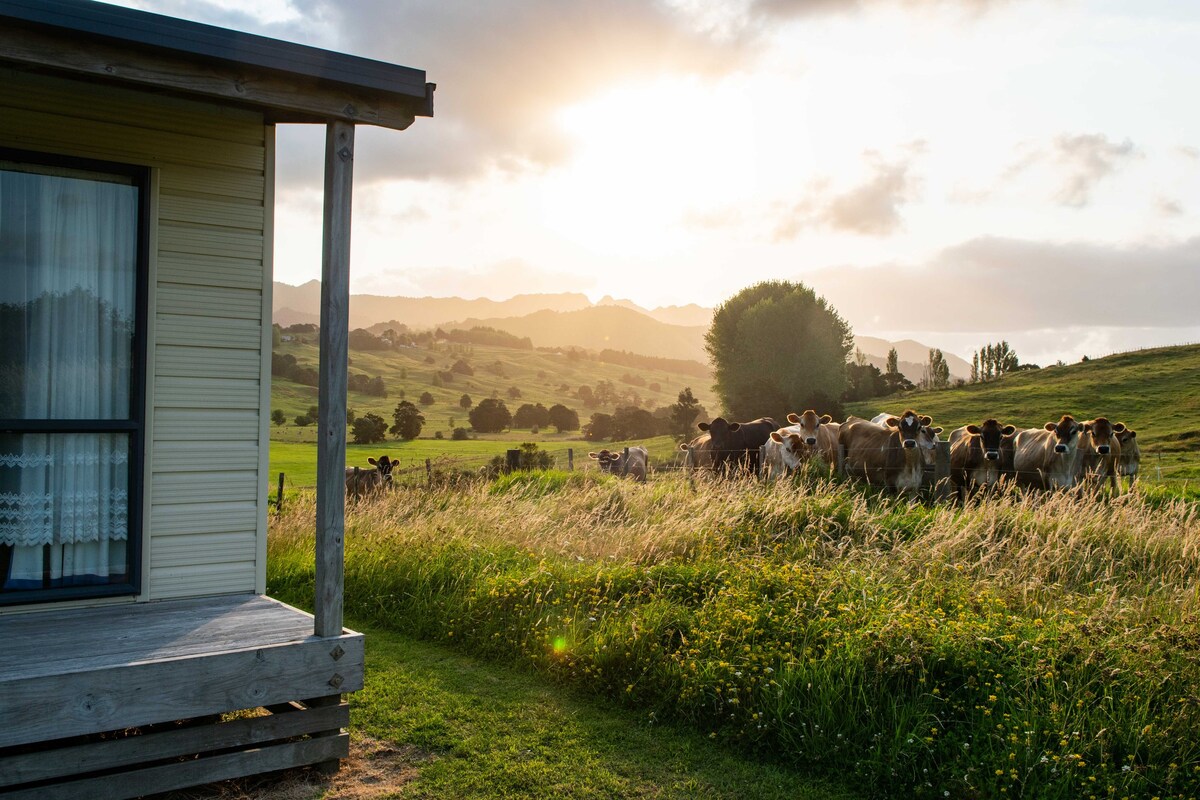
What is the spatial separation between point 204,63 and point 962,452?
15.2 m

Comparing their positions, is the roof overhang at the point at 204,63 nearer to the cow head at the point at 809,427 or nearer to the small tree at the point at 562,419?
the cow head at the point at 809,427

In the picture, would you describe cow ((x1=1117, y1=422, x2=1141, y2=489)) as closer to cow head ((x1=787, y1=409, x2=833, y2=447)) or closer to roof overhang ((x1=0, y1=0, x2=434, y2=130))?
cow head ((x1=787, y1=409, x2=833, y2=447))

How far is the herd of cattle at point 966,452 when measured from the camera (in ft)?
47.1

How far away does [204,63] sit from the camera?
4.17 meters

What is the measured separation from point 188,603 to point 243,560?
1.34 feet

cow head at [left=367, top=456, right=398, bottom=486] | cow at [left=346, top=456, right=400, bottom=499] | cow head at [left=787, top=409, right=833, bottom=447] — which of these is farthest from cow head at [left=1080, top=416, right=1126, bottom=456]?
cow head at [left=367, top=456, right=398, bottom=486]

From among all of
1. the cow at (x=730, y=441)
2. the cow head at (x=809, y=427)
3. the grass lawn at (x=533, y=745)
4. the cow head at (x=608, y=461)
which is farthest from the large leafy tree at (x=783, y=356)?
the grass lawn at (x=533, y=745)

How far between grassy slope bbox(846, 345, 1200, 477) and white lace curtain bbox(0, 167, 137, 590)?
27.0 meters

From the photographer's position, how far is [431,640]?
6930 mm

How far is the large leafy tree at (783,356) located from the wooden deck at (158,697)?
4503 cm

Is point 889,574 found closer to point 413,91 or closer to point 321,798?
point 321,798

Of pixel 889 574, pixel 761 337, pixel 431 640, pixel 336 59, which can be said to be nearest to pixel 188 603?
pixel 431 640

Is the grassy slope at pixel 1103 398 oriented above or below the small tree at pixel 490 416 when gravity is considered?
above

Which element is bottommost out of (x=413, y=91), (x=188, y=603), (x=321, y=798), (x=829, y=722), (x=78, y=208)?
(x=321, y=798)
